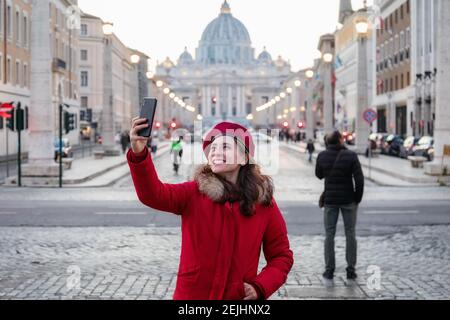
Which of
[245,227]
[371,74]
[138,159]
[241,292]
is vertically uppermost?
[371,74]

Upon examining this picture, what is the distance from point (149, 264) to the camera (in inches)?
441

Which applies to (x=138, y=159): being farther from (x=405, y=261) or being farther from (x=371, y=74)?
(x=371, y=74)

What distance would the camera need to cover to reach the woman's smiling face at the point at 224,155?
4.23m

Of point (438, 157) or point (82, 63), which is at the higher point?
point (82, 63)

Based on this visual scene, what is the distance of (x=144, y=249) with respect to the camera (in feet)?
41.5

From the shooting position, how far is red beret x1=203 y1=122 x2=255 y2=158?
4.27 metres

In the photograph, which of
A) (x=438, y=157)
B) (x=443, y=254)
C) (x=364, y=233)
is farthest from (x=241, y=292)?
(x=438, y=157)

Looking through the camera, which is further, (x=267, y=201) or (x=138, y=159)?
(x=267, y=201)

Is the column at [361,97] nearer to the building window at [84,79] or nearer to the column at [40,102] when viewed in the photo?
the column at [40,102]

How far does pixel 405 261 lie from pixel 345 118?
8578 centimetres

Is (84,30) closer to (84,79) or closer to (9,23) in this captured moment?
(84,79)

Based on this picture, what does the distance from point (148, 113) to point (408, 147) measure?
42499mm

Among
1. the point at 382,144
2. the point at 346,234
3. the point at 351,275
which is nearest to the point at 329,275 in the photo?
the point at 351,275

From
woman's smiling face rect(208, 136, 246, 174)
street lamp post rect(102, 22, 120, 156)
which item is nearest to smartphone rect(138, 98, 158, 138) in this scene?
woman's smiling face rect(208, 136, 246, 174)
